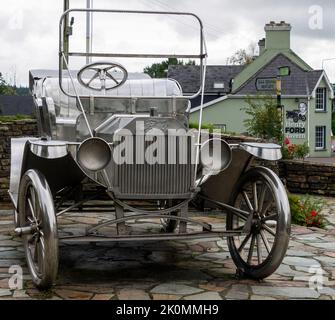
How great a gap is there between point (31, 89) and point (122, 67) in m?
2.23

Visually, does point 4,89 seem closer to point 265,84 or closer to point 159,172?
point 265,84

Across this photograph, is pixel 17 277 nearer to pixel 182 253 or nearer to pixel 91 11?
pixel 182 253

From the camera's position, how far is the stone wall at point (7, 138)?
10.1 m

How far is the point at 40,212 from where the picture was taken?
454cm

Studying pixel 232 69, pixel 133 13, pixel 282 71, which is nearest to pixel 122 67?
pixel 133 13

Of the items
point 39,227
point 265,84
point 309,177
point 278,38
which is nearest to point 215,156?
point 39,227

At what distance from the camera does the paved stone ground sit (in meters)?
4.71

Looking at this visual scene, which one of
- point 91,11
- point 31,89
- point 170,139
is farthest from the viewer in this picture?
point 31,89

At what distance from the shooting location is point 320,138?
4497 cm

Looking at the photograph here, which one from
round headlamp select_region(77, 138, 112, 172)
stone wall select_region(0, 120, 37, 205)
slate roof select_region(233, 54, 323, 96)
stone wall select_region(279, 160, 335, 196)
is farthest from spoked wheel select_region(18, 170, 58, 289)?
slate roof select_region(233, 54, 323, 96)

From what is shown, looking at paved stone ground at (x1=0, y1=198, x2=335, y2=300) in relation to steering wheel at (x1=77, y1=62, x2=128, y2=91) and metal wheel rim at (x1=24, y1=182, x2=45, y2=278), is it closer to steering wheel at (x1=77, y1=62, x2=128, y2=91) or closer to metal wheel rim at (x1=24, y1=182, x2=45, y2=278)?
metal wheel rim at (x1=24, y1=182, x2=45, y2=278)

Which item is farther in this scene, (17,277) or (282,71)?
(282,71)

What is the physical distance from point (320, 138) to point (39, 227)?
41977mm

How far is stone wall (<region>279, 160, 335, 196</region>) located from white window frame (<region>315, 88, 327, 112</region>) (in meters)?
31.5
